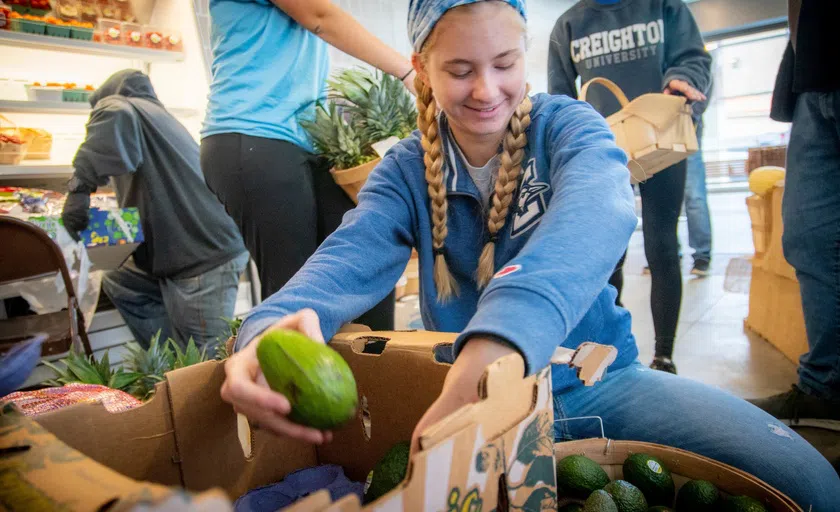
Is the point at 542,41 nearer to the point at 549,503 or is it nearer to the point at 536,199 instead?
the point at 536,199

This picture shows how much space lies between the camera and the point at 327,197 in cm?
197

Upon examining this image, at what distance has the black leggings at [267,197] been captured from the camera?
1789 millimetres

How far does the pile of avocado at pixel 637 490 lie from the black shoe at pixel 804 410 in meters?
1.46

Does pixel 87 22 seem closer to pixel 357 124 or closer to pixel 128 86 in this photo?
pixel 128 86

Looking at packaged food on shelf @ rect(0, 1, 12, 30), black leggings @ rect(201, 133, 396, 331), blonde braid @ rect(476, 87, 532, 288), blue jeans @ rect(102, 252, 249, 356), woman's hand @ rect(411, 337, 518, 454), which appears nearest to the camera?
woman's hand @ rect(411, 337, 518, 454)

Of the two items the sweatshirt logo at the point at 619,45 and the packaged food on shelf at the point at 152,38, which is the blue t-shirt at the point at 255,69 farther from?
the packaged food on shelf at the point at 152,38

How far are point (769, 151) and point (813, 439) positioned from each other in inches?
144

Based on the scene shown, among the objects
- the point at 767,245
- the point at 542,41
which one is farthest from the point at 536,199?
the point at 542,41

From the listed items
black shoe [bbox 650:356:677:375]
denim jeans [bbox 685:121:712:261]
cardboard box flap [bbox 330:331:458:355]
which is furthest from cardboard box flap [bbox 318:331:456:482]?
denim jeans [bbox 685:121:712:261]

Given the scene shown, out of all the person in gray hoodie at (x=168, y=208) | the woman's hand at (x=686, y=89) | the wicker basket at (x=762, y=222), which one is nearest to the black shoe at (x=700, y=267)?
the wicker basket at (x=762, y=222)

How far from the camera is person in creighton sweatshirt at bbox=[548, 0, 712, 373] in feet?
7.77

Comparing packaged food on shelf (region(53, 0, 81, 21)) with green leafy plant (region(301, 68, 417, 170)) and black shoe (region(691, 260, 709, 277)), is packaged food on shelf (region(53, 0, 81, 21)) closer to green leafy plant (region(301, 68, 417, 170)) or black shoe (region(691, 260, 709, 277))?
green leafy plant (region(301, 68, 417, 170))

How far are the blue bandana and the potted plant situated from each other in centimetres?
62

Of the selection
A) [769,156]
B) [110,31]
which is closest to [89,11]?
[110,31]
